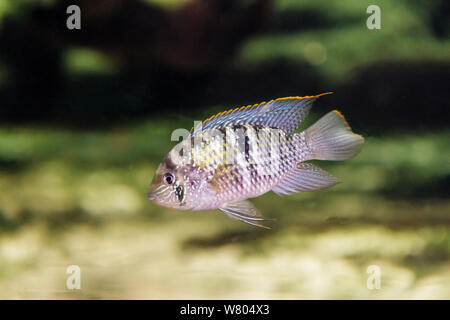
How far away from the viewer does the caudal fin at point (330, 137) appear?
1607mm

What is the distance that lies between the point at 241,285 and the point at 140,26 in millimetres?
1193

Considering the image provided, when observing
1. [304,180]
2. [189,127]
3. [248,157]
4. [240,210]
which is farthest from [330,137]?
[189,127]

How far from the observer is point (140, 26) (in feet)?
5.51

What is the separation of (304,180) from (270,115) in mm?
302

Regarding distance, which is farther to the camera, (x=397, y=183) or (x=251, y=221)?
(x=397, y=183)

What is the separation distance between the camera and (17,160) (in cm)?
177

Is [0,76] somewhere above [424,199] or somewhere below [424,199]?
above

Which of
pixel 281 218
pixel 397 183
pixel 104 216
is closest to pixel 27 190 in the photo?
pixel 104 216

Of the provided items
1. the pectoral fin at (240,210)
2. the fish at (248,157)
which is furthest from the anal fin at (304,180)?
the pectoral fin at (240,210)

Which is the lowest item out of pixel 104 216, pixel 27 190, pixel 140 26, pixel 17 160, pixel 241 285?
pixel 241 285

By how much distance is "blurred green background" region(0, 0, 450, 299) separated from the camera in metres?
1.69

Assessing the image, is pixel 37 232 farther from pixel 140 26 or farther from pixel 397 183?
pixel 397 183

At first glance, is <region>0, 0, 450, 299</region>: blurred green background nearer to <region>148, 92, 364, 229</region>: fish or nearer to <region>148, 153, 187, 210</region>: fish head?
<region>148, 92, 364, 229</region>: fish

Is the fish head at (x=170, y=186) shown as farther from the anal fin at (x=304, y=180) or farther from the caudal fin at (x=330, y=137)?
the caudal fin at (x=330, y=137)
